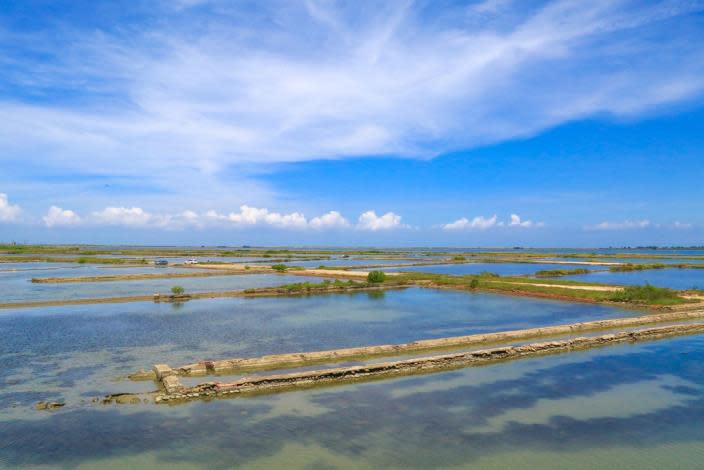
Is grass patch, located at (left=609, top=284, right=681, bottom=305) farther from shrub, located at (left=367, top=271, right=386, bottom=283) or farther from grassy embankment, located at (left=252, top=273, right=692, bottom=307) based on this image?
shrub, located at (left=367, top=271, right=386, bottom=283)

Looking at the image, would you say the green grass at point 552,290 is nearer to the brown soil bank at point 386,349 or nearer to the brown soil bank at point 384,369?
the brown soil bank at point 386,349

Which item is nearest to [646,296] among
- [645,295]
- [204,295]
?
[645,295]

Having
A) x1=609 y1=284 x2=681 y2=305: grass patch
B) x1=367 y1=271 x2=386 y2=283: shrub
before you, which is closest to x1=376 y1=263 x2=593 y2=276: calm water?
x1=367 y1=271 x2=386 y2=283: shrub

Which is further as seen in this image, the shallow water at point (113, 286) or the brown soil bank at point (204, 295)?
the shallow water at point (113, 286)

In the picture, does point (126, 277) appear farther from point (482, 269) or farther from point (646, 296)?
point (482, 269)

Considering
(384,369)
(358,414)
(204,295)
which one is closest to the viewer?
(358,414)

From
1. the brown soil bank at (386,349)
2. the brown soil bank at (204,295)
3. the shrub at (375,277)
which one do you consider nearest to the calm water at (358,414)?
the brown soil bank at (386,349)

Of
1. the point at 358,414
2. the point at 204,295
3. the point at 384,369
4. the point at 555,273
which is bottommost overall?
the point at 358,414
